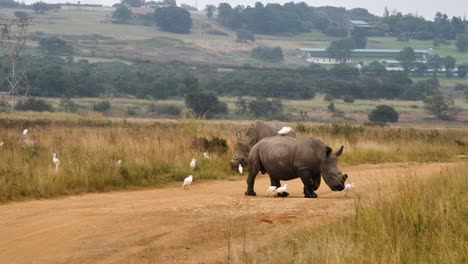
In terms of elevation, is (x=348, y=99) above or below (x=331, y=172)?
below

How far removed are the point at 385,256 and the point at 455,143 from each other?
2364 cm

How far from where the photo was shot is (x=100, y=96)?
96.2 meters

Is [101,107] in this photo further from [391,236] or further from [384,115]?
[391,236]

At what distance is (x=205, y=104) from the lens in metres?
79.1

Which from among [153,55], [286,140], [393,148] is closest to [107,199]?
[286,140]

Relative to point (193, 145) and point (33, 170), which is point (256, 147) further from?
point (193, 145)

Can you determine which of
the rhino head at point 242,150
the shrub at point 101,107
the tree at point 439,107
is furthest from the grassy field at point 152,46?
the rhino head at point 242,150

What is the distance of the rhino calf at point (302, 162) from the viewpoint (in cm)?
1397

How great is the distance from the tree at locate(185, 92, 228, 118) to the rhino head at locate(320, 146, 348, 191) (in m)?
64.1

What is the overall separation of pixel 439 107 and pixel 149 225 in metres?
83.9

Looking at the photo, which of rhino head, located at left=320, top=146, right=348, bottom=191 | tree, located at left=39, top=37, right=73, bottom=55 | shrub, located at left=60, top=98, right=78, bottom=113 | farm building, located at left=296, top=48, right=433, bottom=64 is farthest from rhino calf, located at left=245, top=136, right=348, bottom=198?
farm building, located at left=296, top=48, right=433, bottom=64

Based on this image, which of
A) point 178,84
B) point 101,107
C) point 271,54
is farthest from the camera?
point 271,54

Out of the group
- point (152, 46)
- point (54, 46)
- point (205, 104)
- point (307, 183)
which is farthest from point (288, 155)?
point (152, 46)

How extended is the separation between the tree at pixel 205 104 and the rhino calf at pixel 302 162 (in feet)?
208
